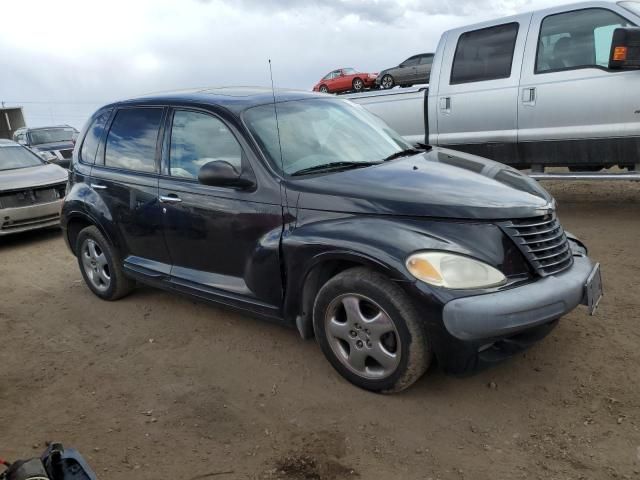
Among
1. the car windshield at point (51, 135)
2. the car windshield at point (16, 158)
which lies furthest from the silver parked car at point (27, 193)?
the car windshield at point (51, 135)

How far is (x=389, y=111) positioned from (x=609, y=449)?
562 centimetres

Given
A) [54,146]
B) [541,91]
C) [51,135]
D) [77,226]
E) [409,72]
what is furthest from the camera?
[409,72]

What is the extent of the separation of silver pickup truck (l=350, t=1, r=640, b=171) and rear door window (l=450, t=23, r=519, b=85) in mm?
12

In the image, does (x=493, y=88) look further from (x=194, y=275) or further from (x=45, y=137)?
(x=45, y=137)

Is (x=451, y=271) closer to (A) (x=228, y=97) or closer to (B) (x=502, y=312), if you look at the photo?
(B) (x=502, y=312)

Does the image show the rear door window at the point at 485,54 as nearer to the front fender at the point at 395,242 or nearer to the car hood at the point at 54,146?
the front fender at the point at 395,242

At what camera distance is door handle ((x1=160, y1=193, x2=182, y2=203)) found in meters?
4.06

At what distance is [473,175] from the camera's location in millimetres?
3498

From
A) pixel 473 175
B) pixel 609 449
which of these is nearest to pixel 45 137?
pixel 473 175

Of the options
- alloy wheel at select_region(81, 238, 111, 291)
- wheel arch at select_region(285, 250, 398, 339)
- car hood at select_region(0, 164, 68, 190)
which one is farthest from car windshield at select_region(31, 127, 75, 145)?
wheel arch at select_region(285, 250, 398, 339)

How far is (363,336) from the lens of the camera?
319 centimetres

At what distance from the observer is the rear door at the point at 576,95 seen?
5.97 meters

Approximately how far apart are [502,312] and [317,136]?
1805 mm

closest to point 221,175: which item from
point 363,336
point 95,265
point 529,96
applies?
point 363,336
